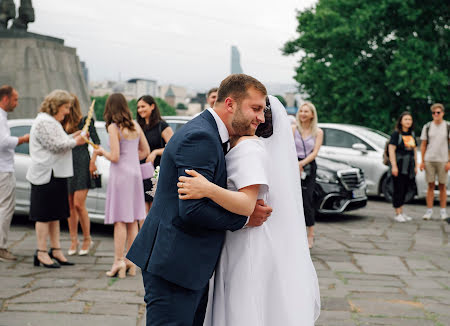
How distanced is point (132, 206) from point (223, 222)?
3550 mm

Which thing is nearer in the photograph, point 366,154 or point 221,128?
point 221,128

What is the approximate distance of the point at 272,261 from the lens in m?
2.64

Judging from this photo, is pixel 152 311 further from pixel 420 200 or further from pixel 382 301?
pixel 420 200

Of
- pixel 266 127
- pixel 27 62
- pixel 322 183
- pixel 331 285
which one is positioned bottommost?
pixel 331 285

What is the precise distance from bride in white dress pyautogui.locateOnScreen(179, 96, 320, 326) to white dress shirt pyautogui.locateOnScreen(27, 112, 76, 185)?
→ 12.5 feet

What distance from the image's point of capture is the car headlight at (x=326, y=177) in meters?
9.55

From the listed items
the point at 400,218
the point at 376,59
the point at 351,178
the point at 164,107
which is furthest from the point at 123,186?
the point at 164,107

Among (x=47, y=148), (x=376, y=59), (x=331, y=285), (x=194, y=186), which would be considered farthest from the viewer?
(x=376, y=59)

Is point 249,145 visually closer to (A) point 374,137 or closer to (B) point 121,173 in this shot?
(B) point 121,173

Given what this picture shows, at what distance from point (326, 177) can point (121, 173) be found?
459 centimetres

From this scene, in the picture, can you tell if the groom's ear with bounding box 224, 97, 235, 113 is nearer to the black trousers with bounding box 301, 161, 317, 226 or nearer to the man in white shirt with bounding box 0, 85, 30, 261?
the man in white shirt with bounding box 0, 85, 30, 261

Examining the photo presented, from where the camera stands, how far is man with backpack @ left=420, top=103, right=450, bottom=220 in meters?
10.3

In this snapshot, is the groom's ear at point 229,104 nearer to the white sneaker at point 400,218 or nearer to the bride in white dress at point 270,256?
the bride in white dress at point 270,256

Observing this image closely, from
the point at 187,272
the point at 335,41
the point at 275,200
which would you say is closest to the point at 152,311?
the point at 187,272
